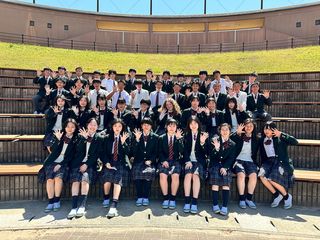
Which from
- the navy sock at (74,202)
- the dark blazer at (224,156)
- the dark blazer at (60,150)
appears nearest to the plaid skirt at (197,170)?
the dark blazer at (224,156)

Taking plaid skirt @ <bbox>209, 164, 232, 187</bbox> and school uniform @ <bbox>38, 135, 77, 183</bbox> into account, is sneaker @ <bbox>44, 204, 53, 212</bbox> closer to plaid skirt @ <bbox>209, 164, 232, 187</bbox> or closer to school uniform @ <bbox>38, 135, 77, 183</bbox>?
A: school uniform @ <bbox>38, 135, 77, 183</bbox>

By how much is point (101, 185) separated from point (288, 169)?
11.2ft

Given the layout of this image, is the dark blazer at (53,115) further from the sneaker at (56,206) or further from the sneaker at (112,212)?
the sneaker at (112,212)

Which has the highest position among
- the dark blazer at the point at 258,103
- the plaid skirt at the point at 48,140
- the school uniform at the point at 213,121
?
the dark blazer at the point at 258,103

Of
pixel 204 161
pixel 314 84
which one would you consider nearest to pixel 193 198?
pixel 204 161

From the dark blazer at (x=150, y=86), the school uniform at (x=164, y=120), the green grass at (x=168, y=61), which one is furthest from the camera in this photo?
the green grass at (x=168, y=61)

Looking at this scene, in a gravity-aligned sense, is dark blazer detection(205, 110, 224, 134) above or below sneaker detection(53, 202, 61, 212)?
above

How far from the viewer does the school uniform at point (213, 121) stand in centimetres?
615

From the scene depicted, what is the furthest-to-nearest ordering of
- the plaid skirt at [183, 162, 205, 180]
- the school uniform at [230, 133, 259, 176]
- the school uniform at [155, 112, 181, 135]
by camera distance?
the school uniform at [155, 112, 181, 135], the school uniform at [230, 133, 259, 176], the plaid skirt at [183, 162, 205, 180]

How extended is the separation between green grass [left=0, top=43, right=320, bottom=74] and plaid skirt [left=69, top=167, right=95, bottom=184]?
1031 centimetres

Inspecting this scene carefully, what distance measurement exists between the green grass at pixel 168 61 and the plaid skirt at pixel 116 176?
10.3m

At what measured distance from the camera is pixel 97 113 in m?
6.18

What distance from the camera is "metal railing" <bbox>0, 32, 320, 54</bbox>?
83.0 ft

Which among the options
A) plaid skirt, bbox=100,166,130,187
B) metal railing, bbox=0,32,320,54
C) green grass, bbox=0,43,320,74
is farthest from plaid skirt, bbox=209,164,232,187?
metal railing, bbox=0,32,320,54
